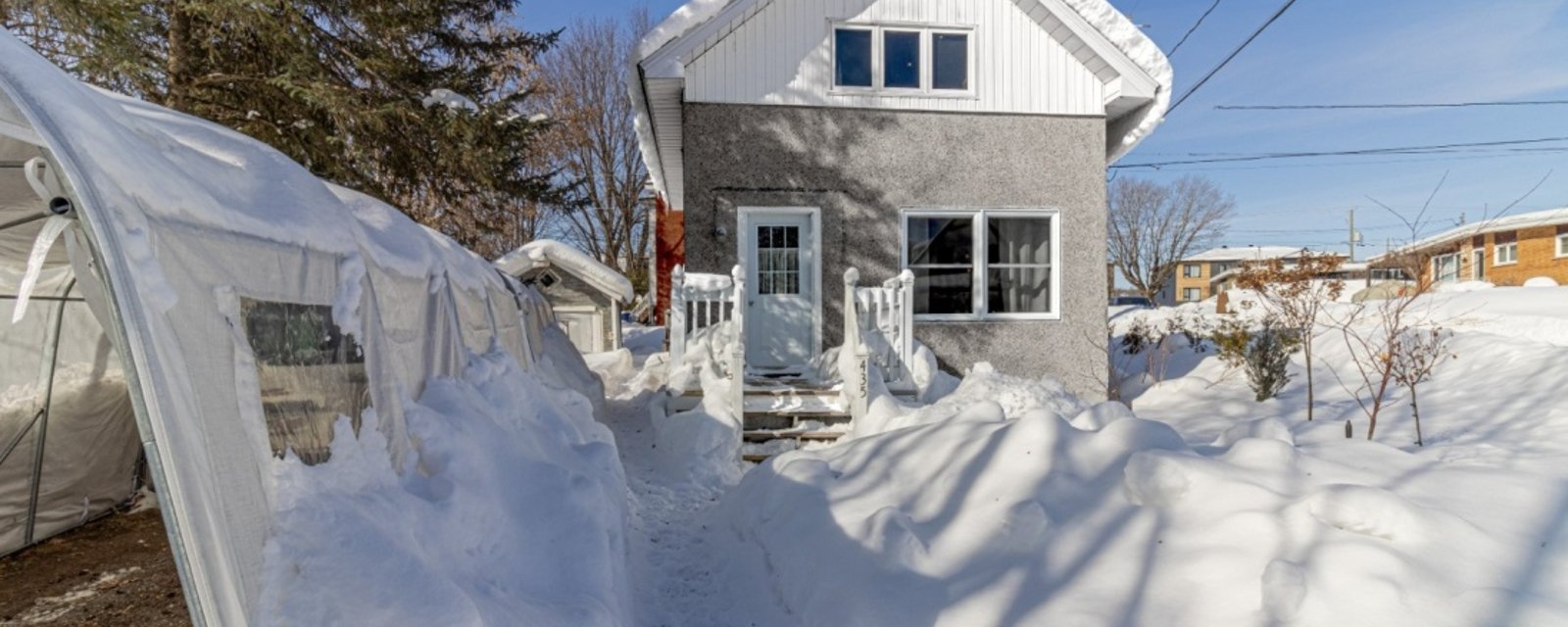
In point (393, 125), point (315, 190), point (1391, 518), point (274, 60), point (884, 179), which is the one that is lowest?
point (1391, 518)

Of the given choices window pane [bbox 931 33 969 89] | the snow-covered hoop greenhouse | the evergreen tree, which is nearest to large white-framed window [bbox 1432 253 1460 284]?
window pane [bbox 931 33 969 89]

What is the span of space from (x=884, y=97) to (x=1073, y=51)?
239 cm

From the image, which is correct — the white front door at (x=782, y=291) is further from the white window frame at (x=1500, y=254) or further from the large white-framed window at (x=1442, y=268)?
the white window frame at (x=1500, y=254)

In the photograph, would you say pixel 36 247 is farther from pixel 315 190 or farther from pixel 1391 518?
pixel 1391 518

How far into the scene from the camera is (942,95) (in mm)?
8500

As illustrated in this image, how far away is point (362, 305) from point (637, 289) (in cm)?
2311

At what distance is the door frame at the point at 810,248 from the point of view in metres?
8.25

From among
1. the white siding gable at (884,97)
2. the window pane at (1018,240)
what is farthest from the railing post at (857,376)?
the white siding gable at (884,97)

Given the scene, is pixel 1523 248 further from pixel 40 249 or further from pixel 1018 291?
pixel 40 249

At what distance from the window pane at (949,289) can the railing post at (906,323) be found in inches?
41.4

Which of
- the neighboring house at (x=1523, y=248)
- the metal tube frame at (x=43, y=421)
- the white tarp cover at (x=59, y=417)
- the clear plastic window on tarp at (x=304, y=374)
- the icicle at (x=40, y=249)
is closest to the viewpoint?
the icicle at (x=40, y=249)

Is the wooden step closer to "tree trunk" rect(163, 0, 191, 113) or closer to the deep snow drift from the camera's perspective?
the deep snow drift

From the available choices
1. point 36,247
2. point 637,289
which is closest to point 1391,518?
point 36,247

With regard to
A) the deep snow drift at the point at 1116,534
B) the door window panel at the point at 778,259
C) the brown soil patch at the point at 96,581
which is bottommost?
the brown soil patch at the point at 96,581
